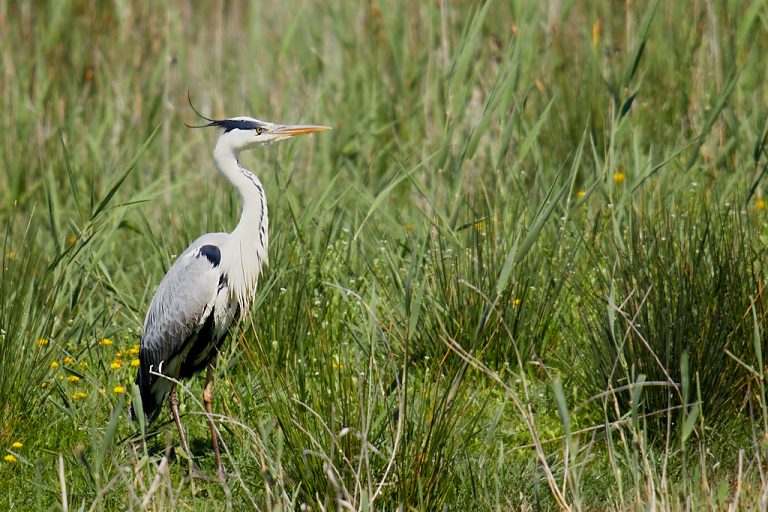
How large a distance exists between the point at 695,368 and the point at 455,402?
0.86 meters

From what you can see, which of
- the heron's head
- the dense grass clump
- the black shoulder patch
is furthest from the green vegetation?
the heron's head

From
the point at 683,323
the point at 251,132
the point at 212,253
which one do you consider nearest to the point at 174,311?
the point at 212,253

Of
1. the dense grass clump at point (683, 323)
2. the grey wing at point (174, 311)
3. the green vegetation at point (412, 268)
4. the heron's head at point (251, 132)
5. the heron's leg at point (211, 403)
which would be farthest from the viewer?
the heron's head at point (251, 132)

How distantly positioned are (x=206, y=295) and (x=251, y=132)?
0.67m

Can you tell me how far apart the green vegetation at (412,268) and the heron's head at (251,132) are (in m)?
0.34

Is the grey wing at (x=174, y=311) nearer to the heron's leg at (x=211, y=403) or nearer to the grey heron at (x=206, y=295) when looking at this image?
the grey heron at (x=206, y=295)

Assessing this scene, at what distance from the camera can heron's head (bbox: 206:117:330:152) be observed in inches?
174

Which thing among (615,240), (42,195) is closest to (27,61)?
(42,195)

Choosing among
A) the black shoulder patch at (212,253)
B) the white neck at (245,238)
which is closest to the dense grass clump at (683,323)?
the white neck at (245,238)

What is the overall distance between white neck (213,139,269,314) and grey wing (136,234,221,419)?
0.20 ft

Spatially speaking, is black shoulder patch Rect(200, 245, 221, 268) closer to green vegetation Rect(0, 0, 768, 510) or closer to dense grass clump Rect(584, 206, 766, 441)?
green vegetation Rect(0, 0, 768, 510)

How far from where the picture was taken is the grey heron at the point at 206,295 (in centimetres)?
418

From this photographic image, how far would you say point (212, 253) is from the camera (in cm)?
423

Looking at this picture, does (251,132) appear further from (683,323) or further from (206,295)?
(683,323)
